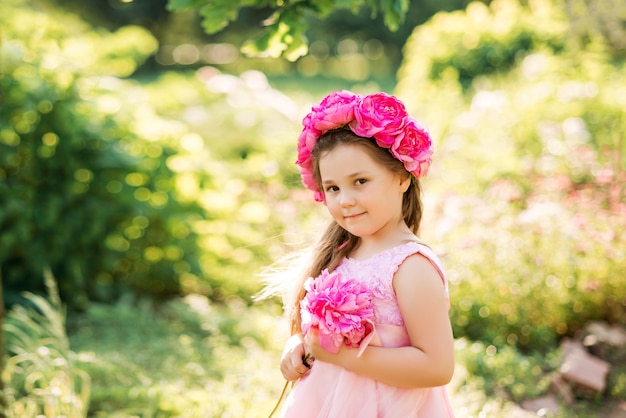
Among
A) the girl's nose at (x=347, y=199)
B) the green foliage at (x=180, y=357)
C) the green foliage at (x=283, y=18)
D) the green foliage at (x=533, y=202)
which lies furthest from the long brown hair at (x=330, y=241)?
the green foliage at (x=533, y=202)

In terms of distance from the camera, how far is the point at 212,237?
5430mm

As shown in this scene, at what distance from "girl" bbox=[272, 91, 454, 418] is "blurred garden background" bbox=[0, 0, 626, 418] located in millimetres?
895

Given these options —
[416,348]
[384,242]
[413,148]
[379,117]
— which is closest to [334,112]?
[379,117]

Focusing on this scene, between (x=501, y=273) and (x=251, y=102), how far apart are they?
4802 millimetres

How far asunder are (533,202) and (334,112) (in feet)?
10.8

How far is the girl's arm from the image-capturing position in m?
1.92

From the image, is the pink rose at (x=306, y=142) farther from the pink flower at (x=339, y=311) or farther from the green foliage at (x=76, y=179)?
the green foliage at (x=76, y=179)

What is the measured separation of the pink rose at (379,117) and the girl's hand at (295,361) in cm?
58

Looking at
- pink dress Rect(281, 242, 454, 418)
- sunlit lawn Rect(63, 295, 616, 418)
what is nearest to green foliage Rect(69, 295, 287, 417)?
sunlit lawn Rect(63, 295, 616, 418)

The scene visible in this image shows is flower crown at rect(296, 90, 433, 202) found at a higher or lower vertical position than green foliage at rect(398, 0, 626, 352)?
higher

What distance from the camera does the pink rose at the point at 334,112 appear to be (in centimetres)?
198

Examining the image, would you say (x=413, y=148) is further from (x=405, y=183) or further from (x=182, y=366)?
(x=182, y=366)

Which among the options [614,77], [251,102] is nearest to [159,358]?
[251,102]

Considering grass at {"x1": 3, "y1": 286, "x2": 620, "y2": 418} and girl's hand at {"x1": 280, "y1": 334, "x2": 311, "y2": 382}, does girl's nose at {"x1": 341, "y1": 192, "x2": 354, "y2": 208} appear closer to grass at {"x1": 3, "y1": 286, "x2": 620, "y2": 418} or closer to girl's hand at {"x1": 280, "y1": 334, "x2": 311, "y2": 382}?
girl's hand at {"x1": 280, "y1": 334, "x2": 311, "y2": 382}
